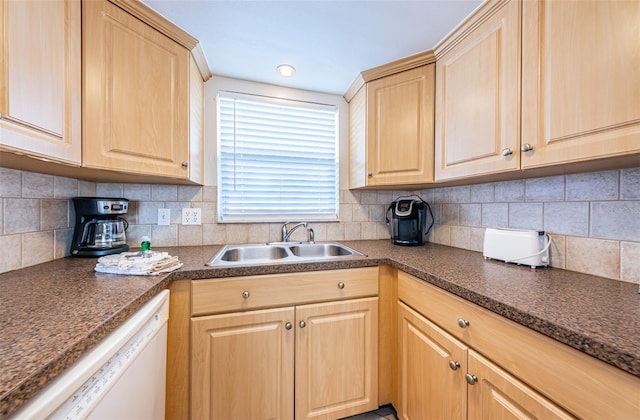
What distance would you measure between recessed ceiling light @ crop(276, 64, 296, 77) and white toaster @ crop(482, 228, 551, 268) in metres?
1.45

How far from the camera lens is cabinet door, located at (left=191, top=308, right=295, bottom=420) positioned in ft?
3.53

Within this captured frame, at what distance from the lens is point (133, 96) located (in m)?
1.09

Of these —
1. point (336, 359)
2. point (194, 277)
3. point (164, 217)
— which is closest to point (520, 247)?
point (336, 359)

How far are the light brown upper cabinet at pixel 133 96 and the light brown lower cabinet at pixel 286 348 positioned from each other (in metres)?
0.63

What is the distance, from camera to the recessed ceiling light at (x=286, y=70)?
1525 mm

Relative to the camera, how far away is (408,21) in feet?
3.81

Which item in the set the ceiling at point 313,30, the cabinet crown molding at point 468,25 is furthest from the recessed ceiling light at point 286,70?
the cabinet crown molding at point 468,25

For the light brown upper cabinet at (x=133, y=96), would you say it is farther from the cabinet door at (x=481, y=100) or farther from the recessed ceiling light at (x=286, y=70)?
the cabinet door at (x=481, y=100)

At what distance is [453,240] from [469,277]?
780mm

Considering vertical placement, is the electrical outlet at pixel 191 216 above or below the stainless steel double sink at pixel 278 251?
above

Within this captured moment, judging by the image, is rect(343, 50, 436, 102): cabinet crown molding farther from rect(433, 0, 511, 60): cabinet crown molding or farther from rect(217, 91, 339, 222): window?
rect(217, 91, 339, 222): window

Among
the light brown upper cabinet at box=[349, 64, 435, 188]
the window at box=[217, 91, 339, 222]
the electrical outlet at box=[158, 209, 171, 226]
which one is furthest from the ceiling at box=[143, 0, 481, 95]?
the electrical outlet at box=[158, 209, 171, 226]

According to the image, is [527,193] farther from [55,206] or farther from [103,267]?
[55,206]

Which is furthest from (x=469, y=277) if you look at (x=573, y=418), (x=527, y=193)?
(x=527, y=193)
